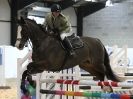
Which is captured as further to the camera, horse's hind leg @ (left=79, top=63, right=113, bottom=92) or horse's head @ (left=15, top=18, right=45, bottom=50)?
horse's hind leg @ (left=79, top=63, right=113, bottom=92)

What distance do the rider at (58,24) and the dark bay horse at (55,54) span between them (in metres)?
0.11

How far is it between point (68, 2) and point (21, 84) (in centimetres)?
1851

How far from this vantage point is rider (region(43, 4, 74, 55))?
570 cm

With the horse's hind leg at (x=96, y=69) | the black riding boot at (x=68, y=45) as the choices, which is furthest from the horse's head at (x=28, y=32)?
the horse's hind leg at (x=96, y=69)

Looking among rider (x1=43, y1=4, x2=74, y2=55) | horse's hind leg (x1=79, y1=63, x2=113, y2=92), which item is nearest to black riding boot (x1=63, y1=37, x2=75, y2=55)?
rider (x1=43, y1=4, x2=74, y2=55)

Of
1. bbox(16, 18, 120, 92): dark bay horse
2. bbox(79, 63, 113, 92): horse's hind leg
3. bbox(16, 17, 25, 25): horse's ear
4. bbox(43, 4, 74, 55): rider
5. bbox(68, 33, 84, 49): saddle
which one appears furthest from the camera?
bbox(79, 63, 113, 92): horse's hind leg

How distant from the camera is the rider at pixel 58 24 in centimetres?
570

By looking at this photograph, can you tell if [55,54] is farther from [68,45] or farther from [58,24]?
[58,24]

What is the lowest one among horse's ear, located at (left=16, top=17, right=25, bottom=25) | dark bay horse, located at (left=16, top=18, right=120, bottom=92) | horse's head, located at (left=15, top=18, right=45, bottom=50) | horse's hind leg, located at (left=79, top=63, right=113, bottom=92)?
horse's hind leg, located at (left=79, top=63, right=113, bottom=92)

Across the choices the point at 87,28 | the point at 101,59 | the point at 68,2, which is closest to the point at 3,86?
the point at 101,59

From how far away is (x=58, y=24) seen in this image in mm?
5789

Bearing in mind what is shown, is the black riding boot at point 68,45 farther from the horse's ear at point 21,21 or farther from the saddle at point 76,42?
the horse's ear at point 21,21

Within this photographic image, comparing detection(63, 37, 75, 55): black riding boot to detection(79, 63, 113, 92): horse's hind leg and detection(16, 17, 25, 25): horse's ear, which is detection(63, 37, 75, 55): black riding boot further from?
detection(16, 17, 25, 25): horse's ear

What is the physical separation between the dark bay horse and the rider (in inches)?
4.2
